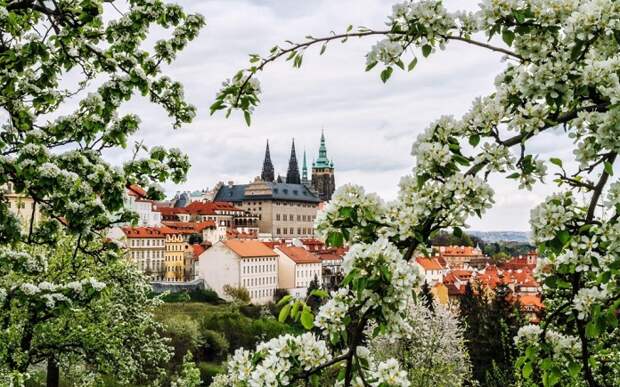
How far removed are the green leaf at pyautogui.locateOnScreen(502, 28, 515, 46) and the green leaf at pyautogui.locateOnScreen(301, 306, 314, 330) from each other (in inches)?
60.4

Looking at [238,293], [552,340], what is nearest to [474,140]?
[552,340]

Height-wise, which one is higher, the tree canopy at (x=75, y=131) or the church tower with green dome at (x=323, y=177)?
the church tower with green dome at (x=323, y=177)

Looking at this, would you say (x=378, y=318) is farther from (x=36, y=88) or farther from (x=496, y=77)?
(x=36, y=88)

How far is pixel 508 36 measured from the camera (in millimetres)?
3133

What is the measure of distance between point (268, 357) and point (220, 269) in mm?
92088

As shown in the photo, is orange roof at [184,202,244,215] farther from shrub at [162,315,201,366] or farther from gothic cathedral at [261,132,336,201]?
shrub at [162,315,201,366]

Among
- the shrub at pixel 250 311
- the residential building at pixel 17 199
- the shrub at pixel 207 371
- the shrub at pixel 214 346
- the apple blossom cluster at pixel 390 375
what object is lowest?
the shrub at pixel 207 371

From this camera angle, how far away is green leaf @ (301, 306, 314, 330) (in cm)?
267

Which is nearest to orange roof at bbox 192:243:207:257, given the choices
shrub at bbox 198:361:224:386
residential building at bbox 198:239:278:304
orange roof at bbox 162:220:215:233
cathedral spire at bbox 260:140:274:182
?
residential building at bbox 198:239:278:304

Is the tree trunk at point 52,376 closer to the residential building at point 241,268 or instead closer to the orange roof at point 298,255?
the residential building at point 241,268

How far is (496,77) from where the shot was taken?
3.24m

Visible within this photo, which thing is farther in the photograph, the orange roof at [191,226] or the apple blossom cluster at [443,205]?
the orange roof at [191,226]

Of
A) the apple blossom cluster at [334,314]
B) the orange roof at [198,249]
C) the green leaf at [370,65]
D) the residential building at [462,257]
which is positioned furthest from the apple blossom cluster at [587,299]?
the residential building at [462,257]

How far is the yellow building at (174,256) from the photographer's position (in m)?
98.8
